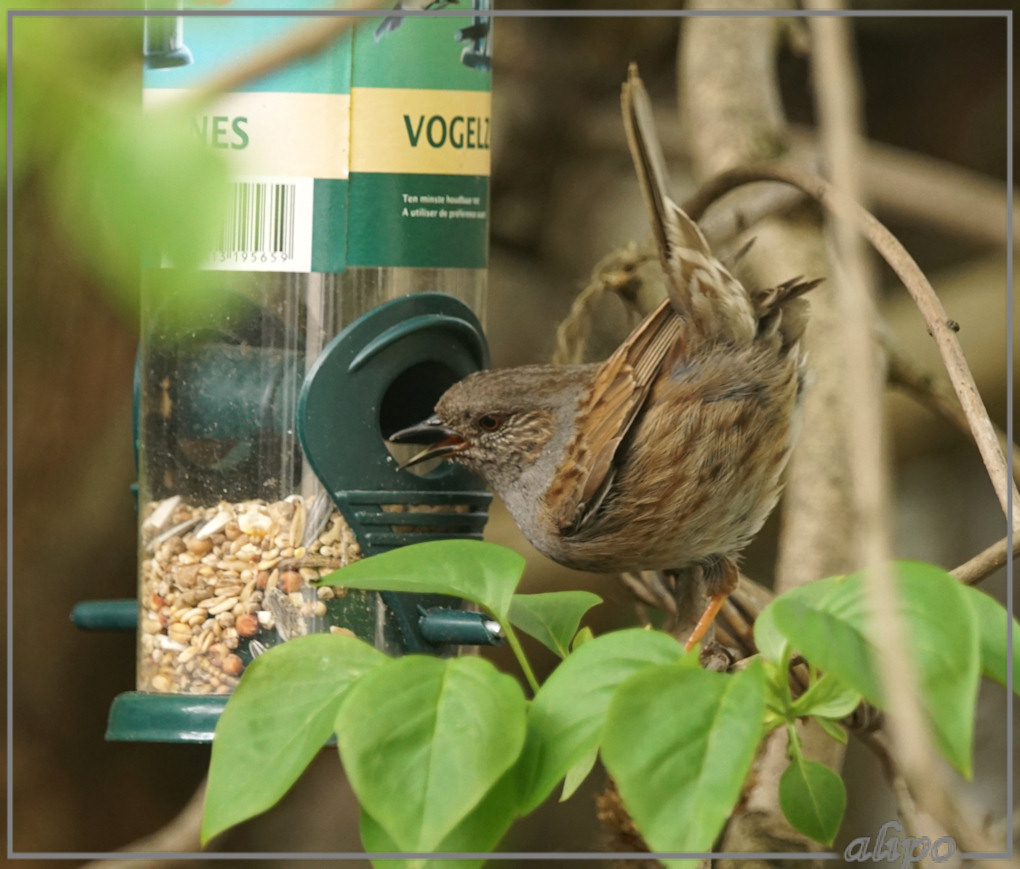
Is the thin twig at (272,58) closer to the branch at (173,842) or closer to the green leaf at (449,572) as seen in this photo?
the green leaf at (449,572)

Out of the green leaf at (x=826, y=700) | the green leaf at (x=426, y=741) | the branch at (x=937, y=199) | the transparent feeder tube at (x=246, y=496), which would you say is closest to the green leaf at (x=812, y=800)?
the green leaf at (x=826, y=700)

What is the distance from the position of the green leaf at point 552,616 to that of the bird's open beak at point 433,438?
0.45 meters

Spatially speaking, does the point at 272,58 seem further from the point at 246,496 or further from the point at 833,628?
the point at 246,496

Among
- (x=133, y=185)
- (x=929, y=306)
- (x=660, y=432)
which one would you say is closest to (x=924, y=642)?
(x=929, y=306)

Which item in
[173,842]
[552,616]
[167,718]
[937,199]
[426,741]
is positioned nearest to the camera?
[426,741]

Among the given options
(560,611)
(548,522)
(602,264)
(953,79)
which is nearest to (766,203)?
(602,264)

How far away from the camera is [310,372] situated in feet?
5.46

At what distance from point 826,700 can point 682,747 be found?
0.24 metres

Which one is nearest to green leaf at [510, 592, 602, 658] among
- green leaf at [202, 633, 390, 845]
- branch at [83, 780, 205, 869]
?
green leaf at [202, 633, 390, 845]

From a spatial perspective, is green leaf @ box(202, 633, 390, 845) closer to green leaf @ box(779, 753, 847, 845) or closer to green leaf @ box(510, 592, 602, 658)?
green leaf @ box(510, 592, 602, 658)

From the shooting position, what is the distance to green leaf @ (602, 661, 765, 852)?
0.82 metres

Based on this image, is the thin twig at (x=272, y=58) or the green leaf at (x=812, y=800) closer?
the thin twig at (x=272, y=58)

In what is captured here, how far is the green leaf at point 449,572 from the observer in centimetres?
112

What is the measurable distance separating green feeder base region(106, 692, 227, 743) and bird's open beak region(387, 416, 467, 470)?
399 millimetres
